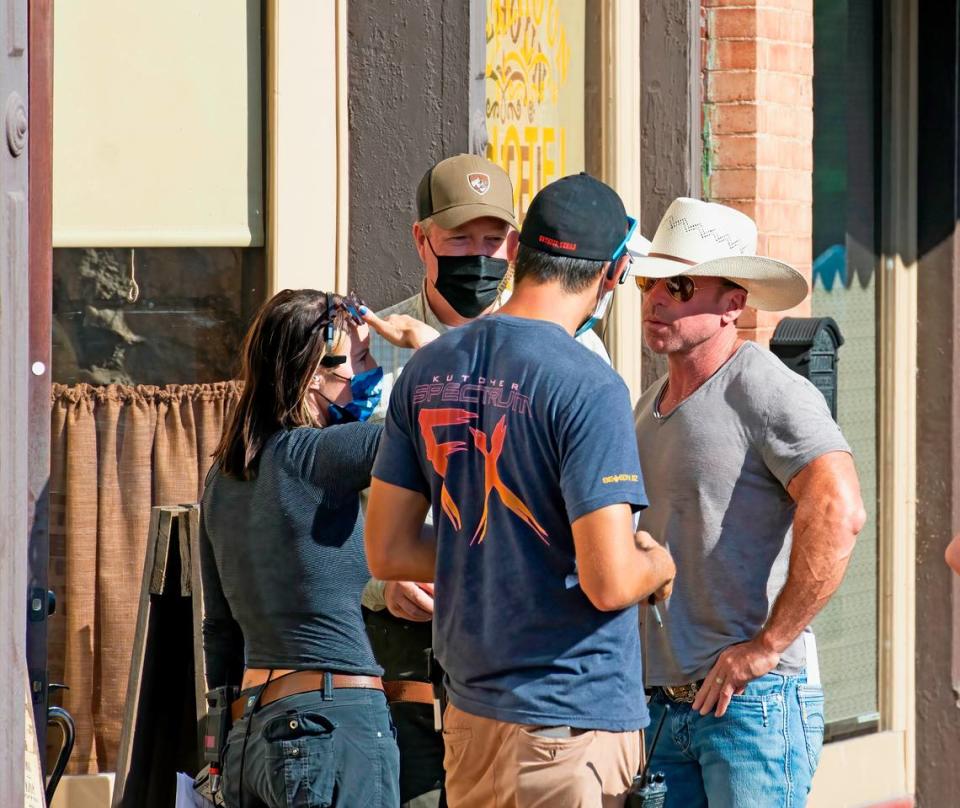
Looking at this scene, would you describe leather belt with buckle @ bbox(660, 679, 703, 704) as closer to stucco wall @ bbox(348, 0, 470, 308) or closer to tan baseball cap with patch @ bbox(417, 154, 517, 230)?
tan baseball cap with patch @ bbox(417, 154, 517, 230)

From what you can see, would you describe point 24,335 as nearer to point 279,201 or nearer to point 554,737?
point 554,737

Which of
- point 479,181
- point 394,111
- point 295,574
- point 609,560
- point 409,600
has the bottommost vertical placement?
point 409,600

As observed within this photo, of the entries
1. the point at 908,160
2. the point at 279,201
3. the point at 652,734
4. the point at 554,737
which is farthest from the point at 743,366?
the point at 908,160

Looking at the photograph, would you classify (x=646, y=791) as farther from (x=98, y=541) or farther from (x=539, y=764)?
(x=98, y=541)

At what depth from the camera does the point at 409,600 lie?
4.09m

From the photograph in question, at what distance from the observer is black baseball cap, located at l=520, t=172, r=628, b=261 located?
10.6ft

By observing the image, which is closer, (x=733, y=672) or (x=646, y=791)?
(x=646, y=791)

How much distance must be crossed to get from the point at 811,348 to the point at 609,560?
2.49 meters

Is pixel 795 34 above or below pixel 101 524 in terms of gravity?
above

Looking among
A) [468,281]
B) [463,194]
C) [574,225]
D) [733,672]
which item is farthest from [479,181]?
[733,672]

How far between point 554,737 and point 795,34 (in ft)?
12.8

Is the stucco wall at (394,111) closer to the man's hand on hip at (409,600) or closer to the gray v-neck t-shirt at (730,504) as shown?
the man's hand on hip at (409,600)

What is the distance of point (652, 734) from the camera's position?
3883 millimetres

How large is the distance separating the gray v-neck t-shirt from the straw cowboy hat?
248 millimetres
